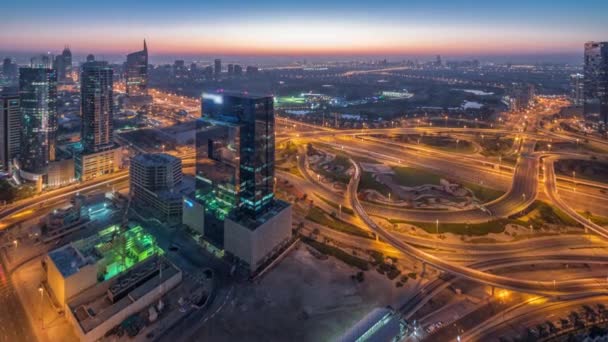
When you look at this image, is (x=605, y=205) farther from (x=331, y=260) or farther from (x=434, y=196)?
(x=331, y=260)

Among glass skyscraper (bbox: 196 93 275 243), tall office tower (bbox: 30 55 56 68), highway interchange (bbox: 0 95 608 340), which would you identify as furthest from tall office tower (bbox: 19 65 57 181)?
glass skyscraper (bbox: 196 93 275 243)

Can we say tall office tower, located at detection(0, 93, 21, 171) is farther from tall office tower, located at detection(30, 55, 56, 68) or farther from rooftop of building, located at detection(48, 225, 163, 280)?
rooftop of building, located at detection(48, 225, 163, 280)

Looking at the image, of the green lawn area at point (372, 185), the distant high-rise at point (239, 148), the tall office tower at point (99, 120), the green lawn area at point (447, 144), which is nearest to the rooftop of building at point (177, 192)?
the distant high-rise at point (239, 148)

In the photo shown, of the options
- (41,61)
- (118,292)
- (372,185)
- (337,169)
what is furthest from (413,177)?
(41,61)

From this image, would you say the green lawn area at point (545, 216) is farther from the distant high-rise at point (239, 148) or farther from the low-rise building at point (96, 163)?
the low-rise building at point (96, 163)

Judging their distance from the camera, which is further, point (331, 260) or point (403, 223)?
point (403, 223)

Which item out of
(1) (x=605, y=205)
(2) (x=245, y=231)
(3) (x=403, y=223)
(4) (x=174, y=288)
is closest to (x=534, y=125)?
(1) (x=605, y=205)
